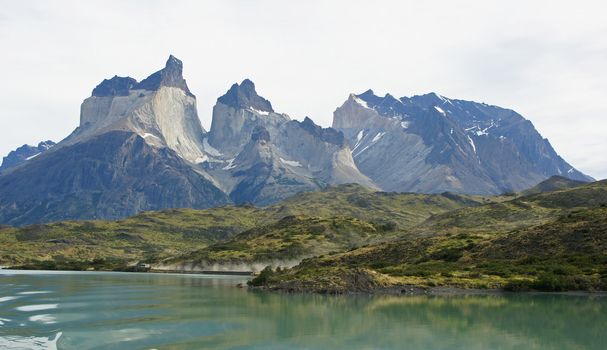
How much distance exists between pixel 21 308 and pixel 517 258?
92862 mm

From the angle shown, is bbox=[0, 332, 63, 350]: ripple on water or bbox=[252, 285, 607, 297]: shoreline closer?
bbox=[0, 332, 63, 350]: ripple on water

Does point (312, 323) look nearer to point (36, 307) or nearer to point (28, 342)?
point (28, 342)

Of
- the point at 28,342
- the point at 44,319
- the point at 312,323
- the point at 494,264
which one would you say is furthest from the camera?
the point at 494,264

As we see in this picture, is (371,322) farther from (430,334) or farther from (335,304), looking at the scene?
(335,304)

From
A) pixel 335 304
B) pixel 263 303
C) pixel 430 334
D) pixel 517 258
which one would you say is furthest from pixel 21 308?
pixel 517 258

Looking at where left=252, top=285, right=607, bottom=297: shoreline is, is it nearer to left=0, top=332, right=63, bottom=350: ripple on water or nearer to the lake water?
the lake water

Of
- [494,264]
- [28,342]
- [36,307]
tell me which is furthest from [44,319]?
[494,264]

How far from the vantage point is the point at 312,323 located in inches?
2606

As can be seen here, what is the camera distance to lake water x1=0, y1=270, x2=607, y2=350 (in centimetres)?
5322

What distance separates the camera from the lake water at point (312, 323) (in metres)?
53.2

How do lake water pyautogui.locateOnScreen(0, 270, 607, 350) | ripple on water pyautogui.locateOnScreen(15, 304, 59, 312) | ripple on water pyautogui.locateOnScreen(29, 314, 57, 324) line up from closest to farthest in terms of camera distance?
1. lake water pyautogui.locateOnScreen(0, 270, 607, 350)
2. ripple on water pyautogui.locateOnScreen(29, 314, 57, 324)
3. ripple on water pyautogui.locateOnScreen(15, 304, 59, 312)

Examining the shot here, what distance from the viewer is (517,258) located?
410 ft

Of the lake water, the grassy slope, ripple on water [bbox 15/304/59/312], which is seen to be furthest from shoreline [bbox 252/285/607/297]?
ripple on water [bbox 15/304/59/312]

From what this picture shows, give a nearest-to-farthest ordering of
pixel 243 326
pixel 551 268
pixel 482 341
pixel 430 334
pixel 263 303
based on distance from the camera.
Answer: pixel 482 341 → pixel 430 334 → pixel 243 326 → pixel 263 303 → pixel 551 268
